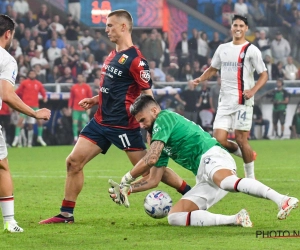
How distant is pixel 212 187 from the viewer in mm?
8242

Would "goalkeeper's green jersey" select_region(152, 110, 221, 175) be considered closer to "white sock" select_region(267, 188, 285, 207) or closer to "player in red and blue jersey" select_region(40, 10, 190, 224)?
"player in red and blue jersey" select_region(40, 10, 190, 224)

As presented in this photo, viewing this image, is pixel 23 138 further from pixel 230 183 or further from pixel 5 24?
pixel 230 183

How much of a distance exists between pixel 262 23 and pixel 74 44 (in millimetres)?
6641

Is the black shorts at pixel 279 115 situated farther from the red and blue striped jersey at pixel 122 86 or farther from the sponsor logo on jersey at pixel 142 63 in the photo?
the sponsor logo on jersey at pixel 142 63

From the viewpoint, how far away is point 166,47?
2708 centimetres

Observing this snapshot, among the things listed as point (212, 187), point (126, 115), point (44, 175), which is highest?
point (126, 115)

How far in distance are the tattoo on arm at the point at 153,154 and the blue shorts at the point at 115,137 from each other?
1060 millimetres

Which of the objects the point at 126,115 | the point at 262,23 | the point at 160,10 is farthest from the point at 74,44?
the point at 126,115

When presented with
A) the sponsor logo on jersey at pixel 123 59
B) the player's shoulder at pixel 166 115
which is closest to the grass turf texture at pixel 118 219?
the player's shoulder at pixel 166 115

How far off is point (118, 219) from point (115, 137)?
2.96ft

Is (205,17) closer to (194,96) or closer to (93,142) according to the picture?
(194,96)

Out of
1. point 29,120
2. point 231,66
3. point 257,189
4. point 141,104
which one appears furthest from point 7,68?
point 29,120

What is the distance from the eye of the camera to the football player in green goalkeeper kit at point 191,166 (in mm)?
7695

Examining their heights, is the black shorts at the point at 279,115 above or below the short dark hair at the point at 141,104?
below
